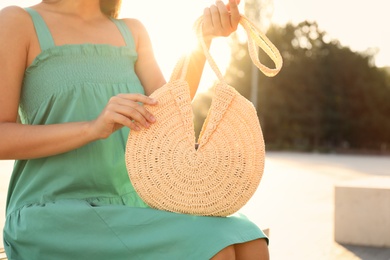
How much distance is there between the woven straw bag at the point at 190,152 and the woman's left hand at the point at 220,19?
306 mm

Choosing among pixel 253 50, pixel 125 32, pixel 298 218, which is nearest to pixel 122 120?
pixel 253 50

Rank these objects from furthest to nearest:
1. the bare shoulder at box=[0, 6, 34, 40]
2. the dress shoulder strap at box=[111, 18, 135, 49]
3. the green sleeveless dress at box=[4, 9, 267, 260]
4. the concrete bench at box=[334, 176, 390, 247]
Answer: the concrete bench at box=[334, 176, 390, 247] → the dress shoulder strap at box=[111, 18, 135, 49] → the bare shoulder at box=[0, 6, 34, 40] → the green sleeveless dress at box=[4, 9, 267, 260]

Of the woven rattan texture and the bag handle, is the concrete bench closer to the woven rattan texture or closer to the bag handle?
the bag handle

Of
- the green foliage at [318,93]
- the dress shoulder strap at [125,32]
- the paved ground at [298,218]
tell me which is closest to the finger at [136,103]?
the dress shoulder strap at [125,32]

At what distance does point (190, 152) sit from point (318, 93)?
38533 millimetres

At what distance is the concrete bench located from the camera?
615cm

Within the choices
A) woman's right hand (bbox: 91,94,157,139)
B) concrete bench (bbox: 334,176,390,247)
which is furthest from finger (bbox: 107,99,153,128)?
concrete bench (bbox: 334,176,390,247)

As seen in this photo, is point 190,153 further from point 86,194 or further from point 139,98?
point 86,194

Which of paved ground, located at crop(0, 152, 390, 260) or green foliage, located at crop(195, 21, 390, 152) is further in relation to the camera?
green foliage, located at crop(195, 21, 390, 152)

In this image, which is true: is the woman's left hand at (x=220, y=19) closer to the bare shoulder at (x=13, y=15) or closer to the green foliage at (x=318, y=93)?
the bare shoulder at (x=13, y=15)

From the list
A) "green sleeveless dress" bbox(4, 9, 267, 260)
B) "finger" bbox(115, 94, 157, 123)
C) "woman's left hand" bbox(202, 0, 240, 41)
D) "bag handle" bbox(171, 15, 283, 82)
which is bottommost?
"green sleeveless dress" bbox(4, 9, 267, 260)

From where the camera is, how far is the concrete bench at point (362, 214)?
6.15 meters

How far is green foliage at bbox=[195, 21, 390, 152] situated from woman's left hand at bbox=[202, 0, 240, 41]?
37.0 metres

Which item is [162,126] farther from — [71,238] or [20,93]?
[20,93]
